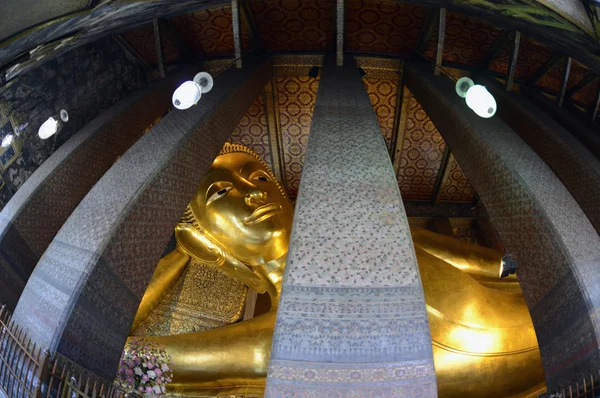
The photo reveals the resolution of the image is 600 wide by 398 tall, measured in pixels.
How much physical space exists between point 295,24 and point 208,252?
229cm

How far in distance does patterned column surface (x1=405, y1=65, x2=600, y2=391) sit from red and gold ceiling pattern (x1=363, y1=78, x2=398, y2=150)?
163cm

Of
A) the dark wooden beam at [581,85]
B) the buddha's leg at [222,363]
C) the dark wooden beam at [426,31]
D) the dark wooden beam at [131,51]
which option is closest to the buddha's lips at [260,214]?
the buddha's leg at [222,363]

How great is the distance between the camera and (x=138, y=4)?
3111mm

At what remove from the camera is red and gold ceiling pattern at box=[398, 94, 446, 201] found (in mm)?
5281

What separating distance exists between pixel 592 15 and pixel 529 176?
939mm

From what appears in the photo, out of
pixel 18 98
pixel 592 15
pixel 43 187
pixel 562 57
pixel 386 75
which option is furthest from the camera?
pixel 386 75

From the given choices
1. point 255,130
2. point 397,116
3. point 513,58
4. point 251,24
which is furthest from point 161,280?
point 513,58

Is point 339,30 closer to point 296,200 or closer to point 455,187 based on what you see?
point 296,200

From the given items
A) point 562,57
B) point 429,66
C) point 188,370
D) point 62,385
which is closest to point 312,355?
point 62,385

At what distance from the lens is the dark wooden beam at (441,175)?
567 centimetres

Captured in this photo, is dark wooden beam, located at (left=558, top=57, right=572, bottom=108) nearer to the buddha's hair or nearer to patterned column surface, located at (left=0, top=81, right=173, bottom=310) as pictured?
the buddha's hair

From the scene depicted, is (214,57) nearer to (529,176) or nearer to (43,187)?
(43,187)

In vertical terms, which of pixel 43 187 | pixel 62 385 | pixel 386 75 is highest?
pixel 386 75

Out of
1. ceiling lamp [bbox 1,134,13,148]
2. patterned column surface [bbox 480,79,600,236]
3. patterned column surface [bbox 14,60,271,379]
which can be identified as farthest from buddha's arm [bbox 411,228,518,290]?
ceiling lamp [bbox 1,134,13,148]
